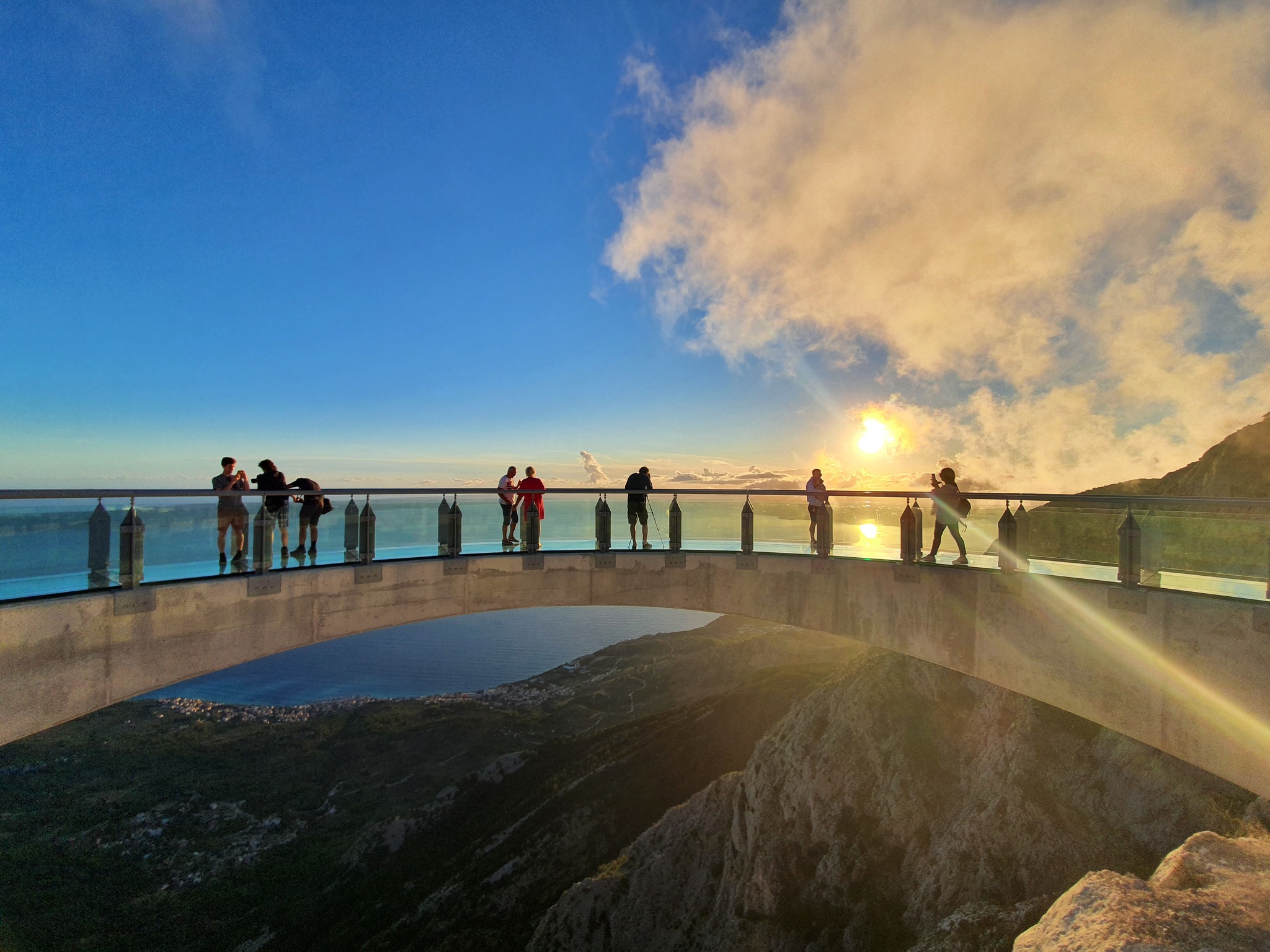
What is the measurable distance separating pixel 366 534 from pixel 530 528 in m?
3.83

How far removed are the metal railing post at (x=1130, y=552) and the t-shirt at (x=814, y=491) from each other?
18.9ft

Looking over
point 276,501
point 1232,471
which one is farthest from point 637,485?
point 1232,471

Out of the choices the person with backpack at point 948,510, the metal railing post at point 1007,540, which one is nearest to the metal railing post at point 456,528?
the person with backpack at point 948,510

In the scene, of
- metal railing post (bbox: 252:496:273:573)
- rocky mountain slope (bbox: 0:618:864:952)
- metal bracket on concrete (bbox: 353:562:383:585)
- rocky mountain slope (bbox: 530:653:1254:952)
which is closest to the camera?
metal railing post (bbox: 252:496:273:573)

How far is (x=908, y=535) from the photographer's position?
12992 mm

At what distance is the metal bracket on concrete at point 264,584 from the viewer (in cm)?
1058

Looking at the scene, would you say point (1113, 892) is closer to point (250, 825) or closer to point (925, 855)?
point (925, 855)

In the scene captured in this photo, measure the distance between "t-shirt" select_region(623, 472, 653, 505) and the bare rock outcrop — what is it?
35.8ft

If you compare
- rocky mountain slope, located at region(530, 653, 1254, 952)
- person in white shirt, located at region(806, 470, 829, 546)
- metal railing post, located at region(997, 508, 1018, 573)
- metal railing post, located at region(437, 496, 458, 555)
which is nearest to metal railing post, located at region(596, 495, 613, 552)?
metal railing post, located at region(437, 496, 458, 555)

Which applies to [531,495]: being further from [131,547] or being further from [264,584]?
[131,547]

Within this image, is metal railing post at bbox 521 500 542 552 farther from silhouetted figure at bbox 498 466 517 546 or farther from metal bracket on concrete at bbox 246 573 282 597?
metal bracket on concrete at bbox 246 573 282 597

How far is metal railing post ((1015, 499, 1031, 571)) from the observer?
1143 centimetres

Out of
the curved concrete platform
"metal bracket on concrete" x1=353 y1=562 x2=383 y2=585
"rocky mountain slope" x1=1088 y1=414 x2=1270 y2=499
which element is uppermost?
"rocky mountain slope" x1=1088 y1=414 x2=1270 y2=499

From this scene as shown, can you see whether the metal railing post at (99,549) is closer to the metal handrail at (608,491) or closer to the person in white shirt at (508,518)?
the metal handrail at (608,491)
